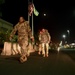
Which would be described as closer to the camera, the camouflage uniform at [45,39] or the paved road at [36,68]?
the paved road at [36,68]

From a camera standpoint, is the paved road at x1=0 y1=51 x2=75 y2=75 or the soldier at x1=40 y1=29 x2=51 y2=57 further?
the soldier at x1=40 y1=29 x2=51 y2=57

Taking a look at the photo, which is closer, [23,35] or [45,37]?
[23,35]

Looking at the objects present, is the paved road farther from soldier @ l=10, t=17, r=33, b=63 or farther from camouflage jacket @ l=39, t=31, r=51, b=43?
camouflage jacket @ l=39, t=31, r=51, b=43

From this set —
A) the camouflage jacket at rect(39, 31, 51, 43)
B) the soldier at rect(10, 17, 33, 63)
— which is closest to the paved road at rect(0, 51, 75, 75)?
the soldier at rect(10, 17, 33, 63)

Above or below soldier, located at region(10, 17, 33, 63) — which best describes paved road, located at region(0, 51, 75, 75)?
below

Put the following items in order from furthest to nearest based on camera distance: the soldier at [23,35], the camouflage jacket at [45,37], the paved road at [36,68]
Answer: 1. the camouflage jacket at [45,37]
2. the soldier at [23,35]
3. the paved road at [36,68]

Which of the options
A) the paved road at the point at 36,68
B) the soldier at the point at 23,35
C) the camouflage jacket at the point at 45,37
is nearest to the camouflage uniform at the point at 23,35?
the soldier at the point at 23,35

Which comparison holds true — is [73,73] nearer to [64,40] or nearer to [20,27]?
[20,27]

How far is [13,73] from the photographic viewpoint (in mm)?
10016

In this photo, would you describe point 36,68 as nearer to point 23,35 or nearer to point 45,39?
point 23,35

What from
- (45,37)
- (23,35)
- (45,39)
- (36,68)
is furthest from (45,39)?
(36,68)

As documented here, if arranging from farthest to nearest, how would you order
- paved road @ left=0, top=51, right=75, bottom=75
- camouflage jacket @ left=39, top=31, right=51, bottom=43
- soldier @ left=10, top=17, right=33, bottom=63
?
camouflage jacket @ left=39, top=31, right=51, bottom=43 → soldier @ left=10, top=17, right=33, bottom=63 → paved road @ left=0, top=51, right=75, bottom=75

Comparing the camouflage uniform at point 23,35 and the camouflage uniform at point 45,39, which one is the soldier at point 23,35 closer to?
the camouflage uniform at point 23,35

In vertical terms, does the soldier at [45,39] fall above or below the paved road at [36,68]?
above
